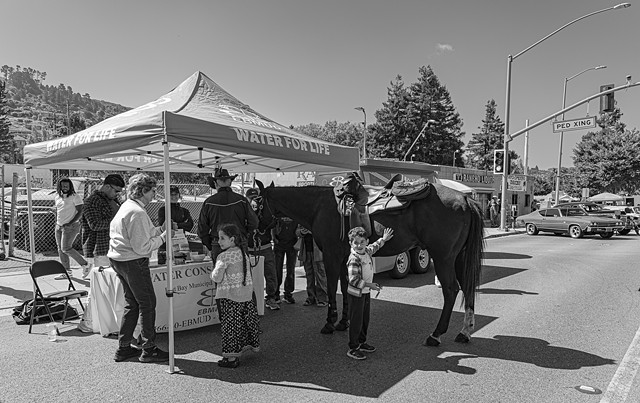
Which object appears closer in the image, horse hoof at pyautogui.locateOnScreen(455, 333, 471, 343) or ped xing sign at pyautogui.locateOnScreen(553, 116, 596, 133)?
horse hoof at pyautogui.locateOnScreen(455, 333, 471, 343)

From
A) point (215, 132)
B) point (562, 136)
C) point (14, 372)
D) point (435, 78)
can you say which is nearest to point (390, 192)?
point (215, 132)

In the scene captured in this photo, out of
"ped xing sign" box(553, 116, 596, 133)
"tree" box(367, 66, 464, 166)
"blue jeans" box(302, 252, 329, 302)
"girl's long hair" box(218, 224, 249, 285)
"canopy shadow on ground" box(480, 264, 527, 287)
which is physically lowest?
"canopy shadow on ground" box(480, 264, 527, 287)

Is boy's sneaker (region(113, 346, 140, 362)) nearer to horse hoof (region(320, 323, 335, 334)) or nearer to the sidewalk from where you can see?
horse hoof (region(320, 323, 335, 334))

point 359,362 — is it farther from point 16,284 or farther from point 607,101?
point 607,101

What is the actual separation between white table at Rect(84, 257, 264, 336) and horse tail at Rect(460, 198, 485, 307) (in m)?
2.86

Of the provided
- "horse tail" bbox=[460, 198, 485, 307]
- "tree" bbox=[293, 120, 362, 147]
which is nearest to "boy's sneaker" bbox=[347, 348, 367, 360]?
"horse tail" bbox=[460, 198, 485, 307]

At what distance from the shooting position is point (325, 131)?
89500 mm

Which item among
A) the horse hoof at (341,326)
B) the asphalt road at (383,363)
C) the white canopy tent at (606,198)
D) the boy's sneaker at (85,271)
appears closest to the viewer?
the asphalt road at (383,363)

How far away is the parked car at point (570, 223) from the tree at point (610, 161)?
23625 millimetres

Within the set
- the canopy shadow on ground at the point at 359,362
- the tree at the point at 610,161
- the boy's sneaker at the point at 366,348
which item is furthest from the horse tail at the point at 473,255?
the tree at the point at 610,161

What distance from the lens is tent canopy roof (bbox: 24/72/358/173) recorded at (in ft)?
14.1

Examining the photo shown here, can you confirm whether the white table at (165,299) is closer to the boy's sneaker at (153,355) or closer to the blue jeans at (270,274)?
the boy's sneaker at (153,355)

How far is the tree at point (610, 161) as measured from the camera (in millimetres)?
38406

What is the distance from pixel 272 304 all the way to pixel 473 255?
311 centimetres
